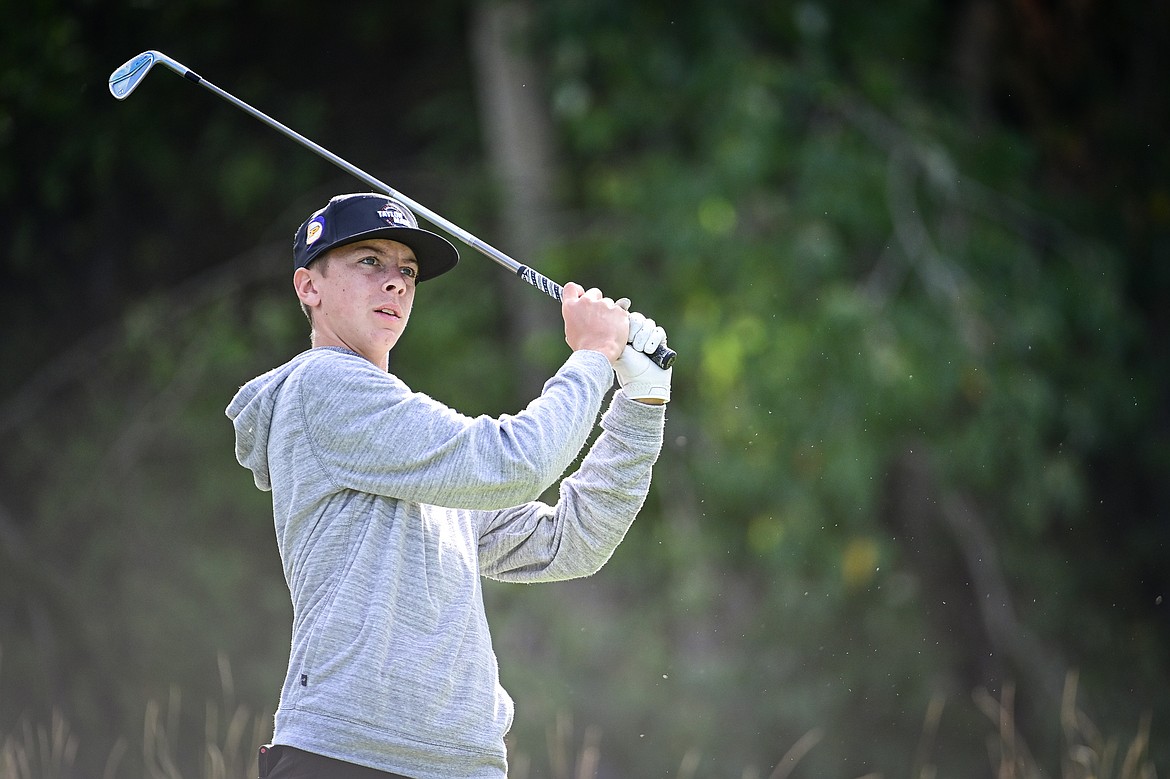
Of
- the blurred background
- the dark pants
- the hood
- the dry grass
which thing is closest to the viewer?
the dark pants

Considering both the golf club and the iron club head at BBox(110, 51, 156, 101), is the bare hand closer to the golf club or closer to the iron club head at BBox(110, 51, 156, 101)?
the golf club

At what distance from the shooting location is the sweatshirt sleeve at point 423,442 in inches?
75.3

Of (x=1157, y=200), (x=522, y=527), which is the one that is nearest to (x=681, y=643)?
(x=1157, y=200)

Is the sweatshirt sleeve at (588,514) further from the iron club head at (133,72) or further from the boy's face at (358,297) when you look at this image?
the iron club head at (133,72)

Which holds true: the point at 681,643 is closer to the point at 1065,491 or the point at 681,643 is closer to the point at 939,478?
the point at 939,478

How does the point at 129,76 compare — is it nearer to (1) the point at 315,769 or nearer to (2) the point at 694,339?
(1) the point at 315,769

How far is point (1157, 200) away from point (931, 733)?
3.01 meters

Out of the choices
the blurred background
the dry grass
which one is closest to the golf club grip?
the dry grass

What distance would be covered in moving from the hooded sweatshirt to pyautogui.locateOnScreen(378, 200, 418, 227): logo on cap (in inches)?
8.1

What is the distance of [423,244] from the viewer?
→ 215cm

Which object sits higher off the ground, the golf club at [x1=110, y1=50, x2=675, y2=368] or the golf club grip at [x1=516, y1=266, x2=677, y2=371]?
the golf club at [x1=110, y1=50, x2=675, y2=368]

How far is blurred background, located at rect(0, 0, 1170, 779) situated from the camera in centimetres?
633

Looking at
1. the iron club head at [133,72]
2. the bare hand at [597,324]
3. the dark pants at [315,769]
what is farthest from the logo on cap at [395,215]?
the dark pants at [315,769]

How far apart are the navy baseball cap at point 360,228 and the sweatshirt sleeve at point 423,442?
19 centimetres
